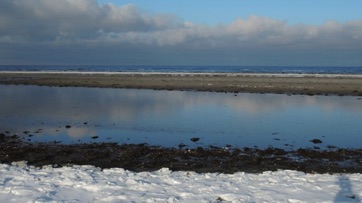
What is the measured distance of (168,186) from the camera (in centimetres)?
848

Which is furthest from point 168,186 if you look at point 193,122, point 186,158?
point 193,122

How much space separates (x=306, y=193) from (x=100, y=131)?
10790mm

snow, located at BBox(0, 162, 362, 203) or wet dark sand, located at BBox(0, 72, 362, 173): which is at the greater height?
snow, located at BBox(0, 162, 362, 203)

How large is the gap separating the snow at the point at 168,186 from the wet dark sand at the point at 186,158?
1173 millimetres

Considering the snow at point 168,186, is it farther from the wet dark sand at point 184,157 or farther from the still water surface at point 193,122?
A: the still water surface at point 193,122

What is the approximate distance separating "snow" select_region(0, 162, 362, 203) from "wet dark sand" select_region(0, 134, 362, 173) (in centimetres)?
117

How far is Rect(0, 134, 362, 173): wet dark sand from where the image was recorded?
10977 millimetres

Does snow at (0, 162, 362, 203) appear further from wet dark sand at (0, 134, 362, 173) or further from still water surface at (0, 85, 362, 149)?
still water surface at (0, 85, 362, 149)

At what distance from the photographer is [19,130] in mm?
16969

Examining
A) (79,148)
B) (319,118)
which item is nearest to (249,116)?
(319,118)

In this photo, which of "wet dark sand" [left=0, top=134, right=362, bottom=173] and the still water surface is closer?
"wet dark sand" [left=0, top=134, right=362, bottom=173]

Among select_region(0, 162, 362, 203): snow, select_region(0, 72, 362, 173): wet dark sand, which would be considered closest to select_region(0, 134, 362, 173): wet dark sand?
select_region(0, 72, 362, 173): wet dark sand

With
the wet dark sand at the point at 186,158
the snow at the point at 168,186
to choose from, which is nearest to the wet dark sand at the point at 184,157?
the wet dark sand at the point at 186,158

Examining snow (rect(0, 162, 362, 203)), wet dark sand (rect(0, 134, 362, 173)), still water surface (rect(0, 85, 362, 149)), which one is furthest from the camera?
still water surface (rect(0, 85, 362, 149))
